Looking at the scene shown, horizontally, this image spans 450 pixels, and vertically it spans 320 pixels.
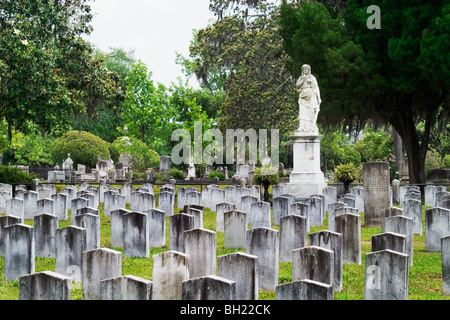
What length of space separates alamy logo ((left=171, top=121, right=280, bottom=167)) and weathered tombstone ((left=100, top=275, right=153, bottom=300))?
31.0 m

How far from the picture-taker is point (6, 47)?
19.7 metres

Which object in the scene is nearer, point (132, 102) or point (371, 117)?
point (371, 117)

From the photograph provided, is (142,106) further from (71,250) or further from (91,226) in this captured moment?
(71,250)

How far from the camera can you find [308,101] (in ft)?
74.7

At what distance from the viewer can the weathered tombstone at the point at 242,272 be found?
688 cm

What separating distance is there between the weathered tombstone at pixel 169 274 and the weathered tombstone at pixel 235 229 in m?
4.38

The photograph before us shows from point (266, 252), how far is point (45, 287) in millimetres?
3297

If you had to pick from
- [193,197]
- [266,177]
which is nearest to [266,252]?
[193,197]

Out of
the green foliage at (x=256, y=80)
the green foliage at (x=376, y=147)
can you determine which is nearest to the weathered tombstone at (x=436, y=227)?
the green foliage at (x=256, y=80)

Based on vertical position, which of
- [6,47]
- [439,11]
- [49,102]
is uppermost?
[439,11]

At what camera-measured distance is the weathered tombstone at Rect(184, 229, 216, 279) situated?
8461 mm

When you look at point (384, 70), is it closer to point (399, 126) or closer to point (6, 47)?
point (399, 126)
